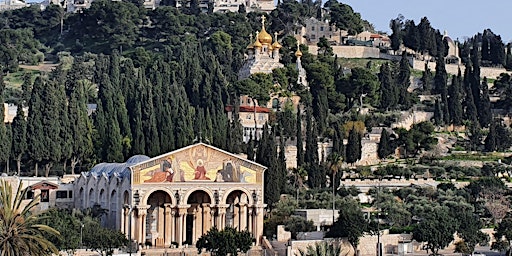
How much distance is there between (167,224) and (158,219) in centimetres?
78

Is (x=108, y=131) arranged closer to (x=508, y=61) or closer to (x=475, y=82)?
(x=475, y=82)

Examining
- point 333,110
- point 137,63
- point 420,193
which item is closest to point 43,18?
point 137,63

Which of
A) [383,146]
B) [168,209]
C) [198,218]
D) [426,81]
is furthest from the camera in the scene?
[426,81]

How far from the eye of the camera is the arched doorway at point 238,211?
166ft

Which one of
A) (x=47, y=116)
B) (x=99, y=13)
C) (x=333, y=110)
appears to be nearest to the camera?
(x=47, y=116)

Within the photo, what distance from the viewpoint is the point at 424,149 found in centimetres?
7581

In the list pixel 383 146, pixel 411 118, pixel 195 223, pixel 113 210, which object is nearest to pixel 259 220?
pixel 195 223

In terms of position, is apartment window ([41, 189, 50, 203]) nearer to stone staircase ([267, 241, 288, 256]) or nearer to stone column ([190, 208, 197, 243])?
stone column ([190, 208, 197, 243])

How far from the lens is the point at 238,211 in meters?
50.9

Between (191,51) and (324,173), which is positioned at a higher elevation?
(191,51)

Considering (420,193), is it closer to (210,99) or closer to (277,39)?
(210,99)

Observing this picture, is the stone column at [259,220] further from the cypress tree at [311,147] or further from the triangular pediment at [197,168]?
the cypress tree at [311,147]

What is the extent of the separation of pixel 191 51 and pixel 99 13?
83.8 feet

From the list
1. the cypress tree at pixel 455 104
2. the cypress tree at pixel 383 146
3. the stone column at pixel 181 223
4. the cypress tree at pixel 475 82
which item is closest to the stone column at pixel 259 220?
the stone column at pixel 181 223
